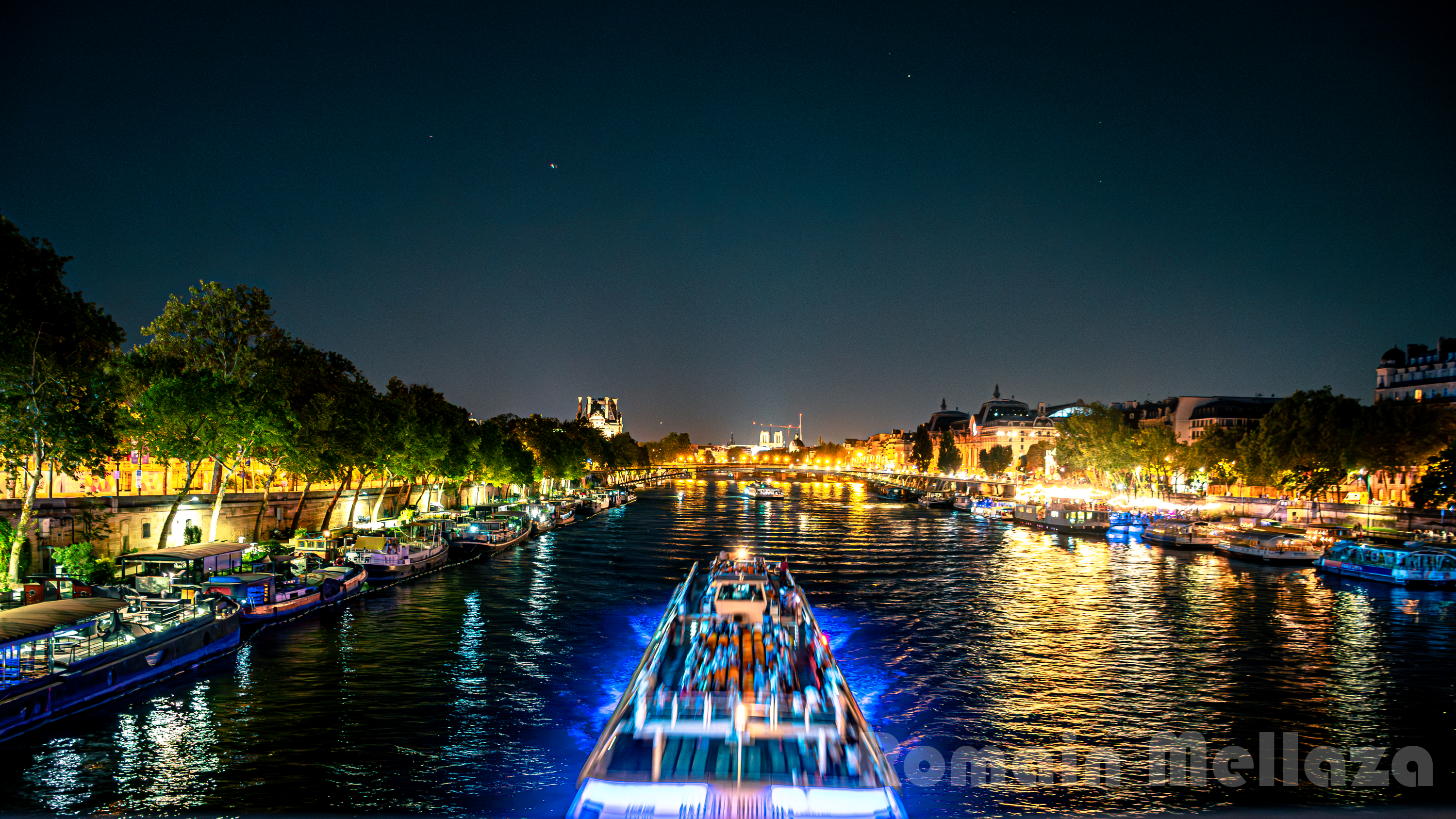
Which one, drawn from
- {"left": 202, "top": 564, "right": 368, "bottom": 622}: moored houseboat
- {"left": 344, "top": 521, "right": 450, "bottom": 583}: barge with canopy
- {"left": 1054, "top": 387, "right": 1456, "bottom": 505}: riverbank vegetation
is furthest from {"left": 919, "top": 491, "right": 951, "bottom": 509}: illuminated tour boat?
{"left": 202, "top": 564, "right": 368, "bottom": 622}: moored houseboat

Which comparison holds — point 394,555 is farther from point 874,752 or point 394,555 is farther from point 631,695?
point 874,752

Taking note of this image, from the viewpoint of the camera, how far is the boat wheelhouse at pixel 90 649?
74.7 feet

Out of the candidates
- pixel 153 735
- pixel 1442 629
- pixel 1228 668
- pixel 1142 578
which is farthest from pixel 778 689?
pixel 1142 578

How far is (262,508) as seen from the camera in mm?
56719

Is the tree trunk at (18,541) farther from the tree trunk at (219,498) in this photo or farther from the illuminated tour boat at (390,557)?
the illuminated tour boat at (390,557)

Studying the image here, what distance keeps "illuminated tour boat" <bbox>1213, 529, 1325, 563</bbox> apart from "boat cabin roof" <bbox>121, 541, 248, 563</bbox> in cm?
6891

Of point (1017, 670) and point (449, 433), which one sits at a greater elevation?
point (449, 433)

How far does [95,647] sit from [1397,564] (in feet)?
225

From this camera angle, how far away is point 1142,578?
187 ft

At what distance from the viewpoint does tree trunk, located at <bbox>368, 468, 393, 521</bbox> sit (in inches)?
2820

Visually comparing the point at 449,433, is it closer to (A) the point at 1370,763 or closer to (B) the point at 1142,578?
(B) the point at 1142,578

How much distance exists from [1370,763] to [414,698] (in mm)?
26393

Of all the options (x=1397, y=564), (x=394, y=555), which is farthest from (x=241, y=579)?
(x=1397, y=564)

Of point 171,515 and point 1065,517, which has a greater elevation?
point 171,515
